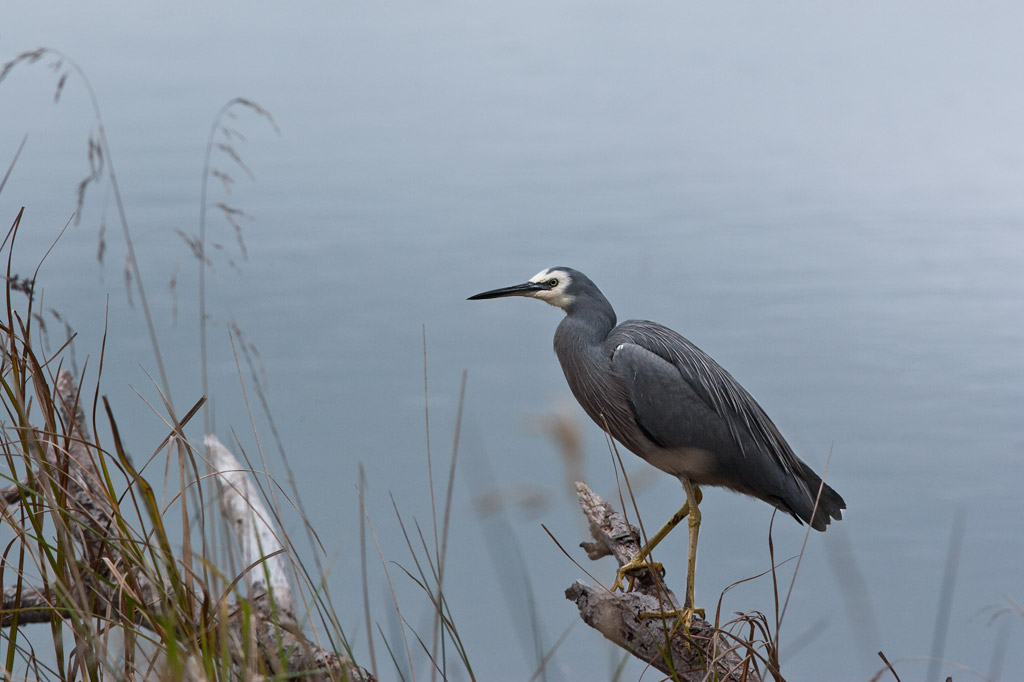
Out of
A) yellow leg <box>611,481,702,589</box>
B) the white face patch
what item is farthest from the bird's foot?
the white face patch

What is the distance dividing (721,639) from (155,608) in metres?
1.10

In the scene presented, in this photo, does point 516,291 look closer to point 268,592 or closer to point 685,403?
point 685,403

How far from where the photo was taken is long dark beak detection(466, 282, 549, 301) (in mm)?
3043

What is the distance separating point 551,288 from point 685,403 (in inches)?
21.9

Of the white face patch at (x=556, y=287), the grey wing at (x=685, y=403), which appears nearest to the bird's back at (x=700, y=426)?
the grey wing at (x=685, y=403)

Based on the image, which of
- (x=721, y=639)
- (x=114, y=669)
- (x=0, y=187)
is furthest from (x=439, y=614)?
(x=0, y=187)

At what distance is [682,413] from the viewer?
2807 millimetres

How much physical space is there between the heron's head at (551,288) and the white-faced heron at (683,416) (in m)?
0.05

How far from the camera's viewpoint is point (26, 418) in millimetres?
1383

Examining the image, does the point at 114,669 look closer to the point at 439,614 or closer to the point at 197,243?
the point at 439,614

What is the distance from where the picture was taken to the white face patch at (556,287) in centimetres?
301

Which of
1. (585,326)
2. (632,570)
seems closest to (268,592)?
(632,570)

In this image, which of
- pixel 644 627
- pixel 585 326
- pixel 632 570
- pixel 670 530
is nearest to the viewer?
pixel 644 627

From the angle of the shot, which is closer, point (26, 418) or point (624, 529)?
point (26, 418)
